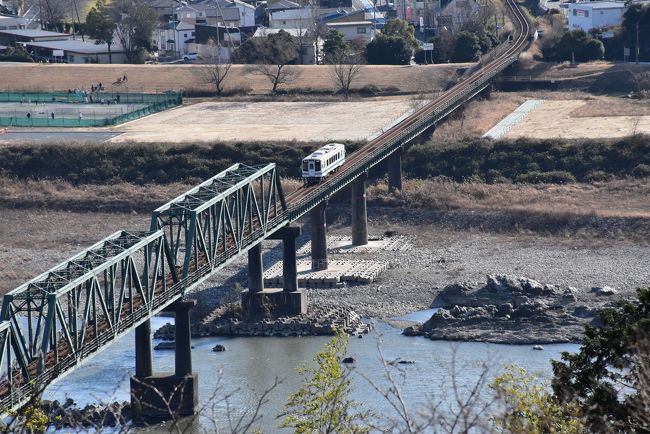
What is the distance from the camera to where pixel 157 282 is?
39500 millimetres

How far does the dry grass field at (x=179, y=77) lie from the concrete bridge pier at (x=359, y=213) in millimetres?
28685

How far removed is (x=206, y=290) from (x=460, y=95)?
1073 inches

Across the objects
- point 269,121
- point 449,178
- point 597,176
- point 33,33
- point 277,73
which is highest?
point 33,33

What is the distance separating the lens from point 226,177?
43.7 metres

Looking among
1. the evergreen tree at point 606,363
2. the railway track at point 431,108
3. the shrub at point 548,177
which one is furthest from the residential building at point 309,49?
the evergreen tree at point 606,363

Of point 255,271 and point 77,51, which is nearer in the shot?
point 255,271

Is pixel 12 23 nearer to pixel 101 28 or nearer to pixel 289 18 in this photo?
pixel 101 28

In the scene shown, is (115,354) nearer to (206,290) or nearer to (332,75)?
(206,290)

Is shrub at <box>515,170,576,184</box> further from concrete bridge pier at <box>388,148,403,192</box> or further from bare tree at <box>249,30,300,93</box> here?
bare tree at <box>249,30,300,93</box>

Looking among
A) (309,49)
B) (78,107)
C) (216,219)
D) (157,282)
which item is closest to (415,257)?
(216,219)

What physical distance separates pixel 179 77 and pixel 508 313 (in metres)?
50.5

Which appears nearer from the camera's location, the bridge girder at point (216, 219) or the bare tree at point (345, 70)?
the bridge girder at point (216, 219)

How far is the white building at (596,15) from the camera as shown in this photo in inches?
3728

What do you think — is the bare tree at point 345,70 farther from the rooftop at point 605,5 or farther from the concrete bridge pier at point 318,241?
the concrete bridge pier at point 318,241
